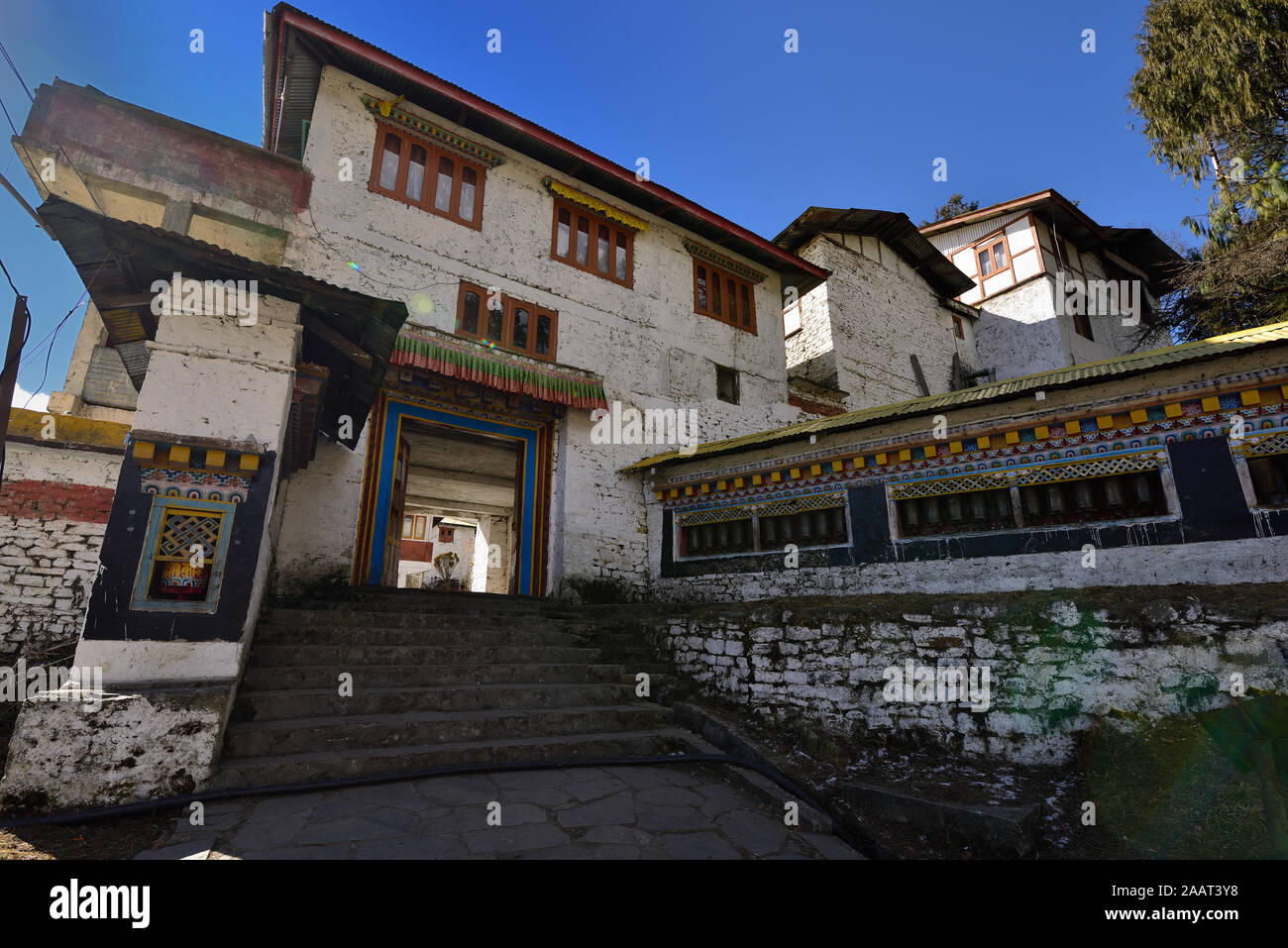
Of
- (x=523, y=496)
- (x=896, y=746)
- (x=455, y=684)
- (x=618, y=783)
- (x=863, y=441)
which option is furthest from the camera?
(x=523, y=496)

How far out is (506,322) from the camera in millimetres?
9688

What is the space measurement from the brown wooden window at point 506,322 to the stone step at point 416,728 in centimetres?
633

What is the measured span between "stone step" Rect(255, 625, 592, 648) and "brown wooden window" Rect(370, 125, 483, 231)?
22.7 feet

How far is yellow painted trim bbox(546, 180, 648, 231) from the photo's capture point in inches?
428

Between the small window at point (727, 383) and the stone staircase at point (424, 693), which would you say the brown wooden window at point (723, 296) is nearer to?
the small window at point (727, 383)

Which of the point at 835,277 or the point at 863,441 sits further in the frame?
the point at 835,277

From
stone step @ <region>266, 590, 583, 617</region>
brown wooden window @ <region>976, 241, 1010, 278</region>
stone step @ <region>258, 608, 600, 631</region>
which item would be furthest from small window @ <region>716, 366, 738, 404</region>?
brown wooden window @ <region>976, 241, 1010, 278</region>

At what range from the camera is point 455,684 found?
4.98m

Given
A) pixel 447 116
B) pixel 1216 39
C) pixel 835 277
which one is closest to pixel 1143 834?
pixel 447 116

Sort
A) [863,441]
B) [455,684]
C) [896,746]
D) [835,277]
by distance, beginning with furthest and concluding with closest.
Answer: [835,277] < [863,441] < [455,684] < [896,746]

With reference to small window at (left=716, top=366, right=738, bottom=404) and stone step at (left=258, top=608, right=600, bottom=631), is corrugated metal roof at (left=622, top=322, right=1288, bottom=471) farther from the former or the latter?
small window at (left=716, top=366, right=738, bottom=404)

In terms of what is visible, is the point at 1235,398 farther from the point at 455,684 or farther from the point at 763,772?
the point at 455,684

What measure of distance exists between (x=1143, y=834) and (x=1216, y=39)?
44.3 feet
